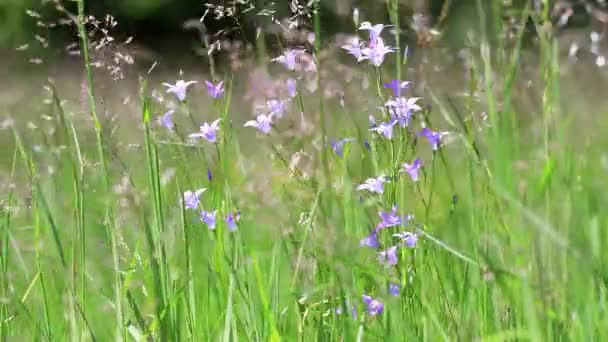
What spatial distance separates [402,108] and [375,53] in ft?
0.33

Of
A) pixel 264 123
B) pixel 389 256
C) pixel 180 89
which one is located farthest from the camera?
pixel 180 89

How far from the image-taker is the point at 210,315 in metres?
1.67

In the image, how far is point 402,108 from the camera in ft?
4.50

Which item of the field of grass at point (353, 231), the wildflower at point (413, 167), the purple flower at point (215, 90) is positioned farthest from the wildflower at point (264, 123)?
the wildflower at point (413, 167)

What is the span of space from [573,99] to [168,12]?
1184 cm

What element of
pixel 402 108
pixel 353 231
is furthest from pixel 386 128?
pixel 353 231

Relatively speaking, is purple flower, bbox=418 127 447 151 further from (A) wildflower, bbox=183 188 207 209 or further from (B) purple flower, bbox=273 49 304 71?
(A) wildflower, bbox=183 188 207 209

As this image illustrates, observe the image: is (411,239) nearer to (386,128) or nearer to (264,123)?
(386,128)

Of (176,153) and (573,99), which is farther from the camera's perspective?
(573,99)

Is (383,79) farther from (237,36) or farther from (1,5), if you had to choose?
(1,5)

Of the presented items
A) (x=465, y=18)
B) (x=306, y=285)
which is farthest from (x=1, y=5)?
(x=306, y=285)

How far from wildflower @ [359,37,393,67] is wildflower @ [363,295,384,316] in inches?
14.3

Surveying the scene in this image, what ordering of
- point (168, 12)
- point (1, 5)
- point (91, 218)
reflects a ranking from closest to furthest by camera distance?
1. point (91, 218)
2. point (1, 5)
3. point (168, 12)

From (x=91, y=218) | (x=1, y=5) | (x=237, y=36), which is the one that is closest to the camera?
(x=237, y=36)
